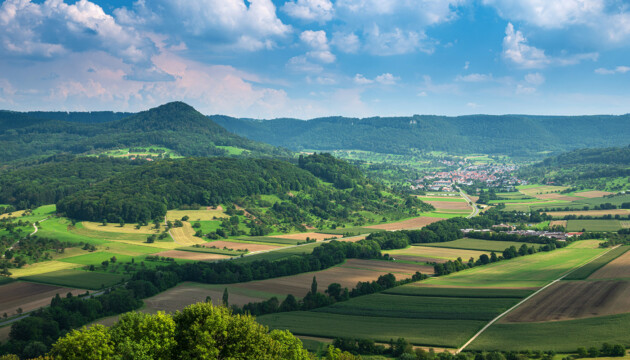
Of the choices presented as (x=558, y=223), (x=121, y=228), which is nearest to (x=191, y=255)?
(x=121, y=228)

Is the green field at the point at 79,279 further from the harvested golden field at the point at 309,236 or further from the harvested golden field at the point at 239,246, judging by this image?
the harvested golden field at the point at 309,236

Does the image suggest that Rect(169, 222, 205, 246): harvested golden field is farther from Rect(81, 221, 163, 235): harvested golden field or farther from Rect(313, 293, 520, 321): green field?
Rect(313, 293, 520, 321): green field

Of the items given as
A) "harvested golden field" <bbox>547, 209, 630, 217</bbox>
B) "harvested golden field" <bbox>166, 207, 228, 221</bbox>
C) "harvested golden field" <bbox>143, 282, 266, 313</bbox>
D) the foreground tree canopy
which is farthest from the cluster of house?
the foreground tree canopy

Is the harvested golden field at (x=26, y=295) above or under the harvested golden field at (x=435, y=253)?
under

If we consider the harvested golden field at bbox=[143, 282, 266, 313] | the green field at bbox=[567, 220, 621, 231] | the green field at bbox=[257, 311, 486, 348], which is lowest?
the harvested golden field at bbox=[143, 282, 266, 313]

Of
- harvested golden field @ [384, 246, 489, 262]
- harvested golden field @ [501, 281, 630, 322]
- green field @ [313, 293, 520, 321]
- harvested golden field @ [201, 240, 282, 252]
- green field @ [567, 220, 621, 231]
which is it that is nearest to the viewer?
harvested golden field @ [501, 281, 630, 322]

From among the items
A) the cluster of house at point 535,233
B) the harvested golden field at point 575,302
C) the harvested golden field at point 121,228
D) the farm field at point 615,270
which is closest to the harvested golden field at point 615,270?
the farm field at point 615,270

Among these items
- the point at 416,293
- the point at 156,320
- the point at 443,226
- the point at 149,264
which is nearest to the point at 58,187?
the point at 149,264
